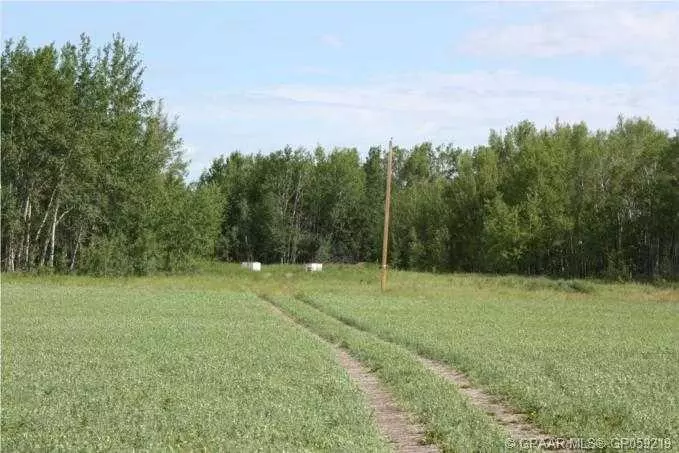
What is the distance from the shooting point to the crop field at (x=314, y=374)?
10.5 m

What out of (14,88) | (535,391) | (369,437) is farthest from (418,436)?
(14,88)

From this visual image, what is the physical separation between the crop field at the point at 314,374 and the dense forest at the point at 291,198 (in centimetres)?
2250

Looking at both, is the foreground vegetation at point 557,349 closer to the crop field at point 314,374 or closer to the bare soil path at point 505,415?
the crop field at point 314,374

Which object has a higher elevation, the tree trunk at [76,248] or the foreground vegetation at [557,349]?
the tree trunk at [76,248]

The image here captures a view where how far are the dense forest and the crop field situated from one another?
22.5 meters

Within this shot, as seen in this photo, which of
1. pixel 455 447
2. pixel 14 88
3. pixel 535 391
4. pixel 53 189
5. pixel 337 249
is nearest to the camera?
pixel 455 447

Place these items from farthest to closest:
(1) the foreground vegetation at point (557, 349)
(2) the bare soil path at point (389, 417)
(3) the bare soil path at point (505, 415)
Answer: (1) the foreground vegetation at point (557, 349) < (3) the bare soil path at point (505, 415) < (2) the bare soil path at point (389, 417)

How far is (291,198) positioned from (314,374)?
9734cm

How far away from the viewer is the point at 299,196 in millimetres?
111375

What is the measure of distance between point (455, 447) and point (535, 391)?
433 centimetres

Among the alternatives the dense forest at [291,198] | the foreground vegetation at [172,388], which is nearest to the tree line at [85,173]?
the dense forest at [291,198]

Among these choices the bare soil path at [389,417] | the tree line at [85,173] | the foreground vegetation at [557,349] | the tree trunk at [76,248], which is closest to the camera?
the bare soil path at [389,417]

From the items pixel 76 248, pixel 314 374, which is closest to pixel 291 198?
pixel 76 248

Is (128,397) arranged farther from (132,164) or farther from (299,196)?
(299,196)
